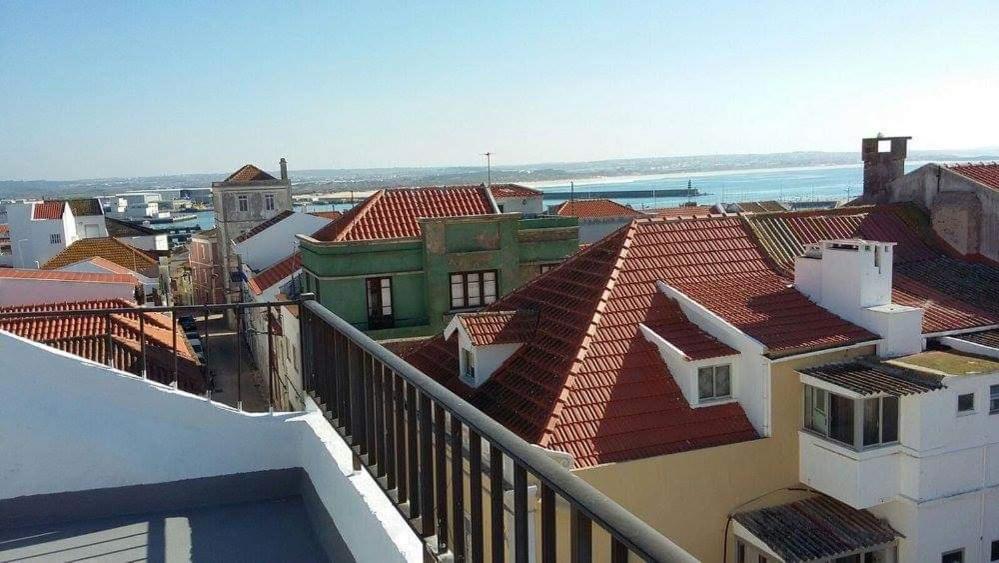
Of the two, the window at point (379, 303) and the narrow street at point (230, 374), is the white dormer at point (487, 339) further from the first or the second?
the narrow street at point (230, 374)

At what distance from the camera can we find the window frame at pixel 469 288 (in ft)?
67.8

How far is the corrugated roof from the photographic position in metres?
12.8

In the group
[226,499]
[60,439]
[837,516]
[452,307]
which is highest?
[60,439]

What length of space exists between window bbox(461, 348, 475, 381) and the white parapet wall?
33.5 ft

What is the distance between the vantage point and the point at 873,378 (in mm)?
13312

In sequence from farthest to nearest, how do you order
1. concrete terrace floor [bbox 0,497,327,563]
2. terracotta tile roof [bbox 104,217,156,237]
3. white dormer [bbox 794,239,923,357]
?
terracotta tile roof [bbox 104,217,156,237] → white dormer [bbox 794,239,923,357] → concrete terrace floor [bbox 0,497,327,563]

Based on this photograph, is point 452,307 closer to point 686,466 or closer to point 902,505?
point 686,466

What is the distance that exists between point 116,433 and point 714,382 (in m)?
10.9

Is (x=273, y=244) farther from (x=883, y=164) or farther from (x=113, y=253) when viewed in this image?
(x=883, y=164)

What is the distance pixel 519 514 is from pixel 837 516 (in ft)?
44.5

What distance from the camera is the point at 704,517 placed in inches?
510

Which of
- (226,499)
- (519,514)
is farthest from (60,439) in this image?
(519,514)

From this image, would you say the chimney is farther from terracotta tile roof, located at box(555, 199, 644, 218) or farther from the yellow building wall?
terracotta tile roof, located at box(555, 199, 644, 218)

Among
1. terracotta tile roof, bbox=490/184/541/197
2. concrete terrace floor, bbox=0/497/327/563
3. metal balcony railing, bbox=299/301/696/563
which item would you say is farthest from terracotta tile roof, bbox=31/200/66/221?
metal balcony railing, bbox=299/301/696/563
